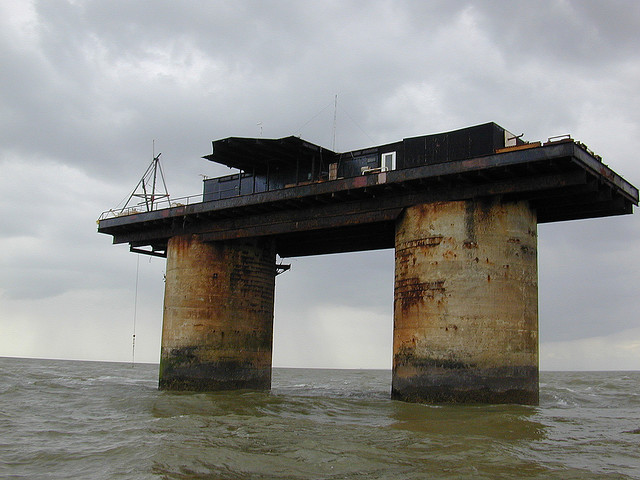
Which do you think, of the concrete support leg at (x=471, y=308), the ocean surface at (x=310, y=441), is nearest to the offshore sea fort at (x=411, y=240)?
the concrete support leg at (x=471, y=308)

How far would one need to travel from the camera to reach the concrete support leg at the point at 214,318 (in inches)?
1355

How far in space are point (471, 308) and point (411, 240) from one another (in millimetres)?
3862

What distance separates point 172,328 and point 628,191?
23.1 meters

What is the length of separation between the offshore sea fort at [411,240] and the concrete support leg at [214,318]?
0.22 feet

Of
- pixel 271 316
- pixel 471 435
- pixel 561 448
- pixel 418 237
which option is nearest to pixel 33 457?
pixel 471 435

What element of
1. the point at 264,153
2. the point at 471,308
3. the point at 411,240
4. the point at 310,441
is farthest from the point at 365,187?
the point at 310,441

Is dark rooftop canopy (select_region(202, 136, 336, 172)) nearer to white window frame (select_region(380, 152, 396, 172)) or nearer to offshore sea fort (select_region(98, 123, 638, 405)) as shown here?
offshore sea fort (select_region(98, 123, 638, 405))

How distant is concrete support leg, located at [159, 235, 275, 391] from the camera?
34.4 m

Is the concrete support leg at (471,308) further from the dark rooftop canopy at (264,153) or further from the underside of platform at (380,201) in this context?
the dark rooftop canopy at (264,153)

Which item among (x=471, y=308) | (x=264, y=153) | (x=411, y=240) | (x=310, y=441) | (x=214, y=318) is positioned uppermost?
(x=264, y=153)

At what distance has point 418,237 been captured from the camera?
88.2 ft

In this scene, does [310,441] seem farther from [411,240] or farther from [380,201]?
[380,201]

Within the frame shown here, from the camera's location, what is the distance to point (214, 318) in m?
34.6

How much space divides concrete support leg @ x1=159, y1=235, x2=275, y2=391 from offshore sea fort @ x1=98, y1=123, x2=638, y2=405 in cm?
7
